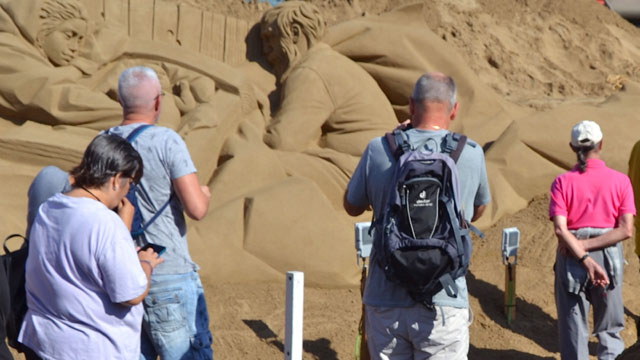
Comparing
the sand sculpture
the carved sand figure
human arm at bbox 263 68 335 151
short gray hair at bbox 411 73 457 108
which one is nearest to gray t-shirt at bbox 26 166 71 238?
short gray hair at bbox 411 73 457 108

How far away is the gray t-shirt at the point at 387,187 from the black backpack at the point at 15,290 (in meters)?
1.04

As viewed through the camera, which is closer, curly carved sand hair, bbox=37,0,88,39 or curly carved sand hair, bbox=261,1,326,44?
curly carved sand hair, bbox=37,0,88,39

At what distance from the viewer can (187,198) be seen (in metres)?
2.71

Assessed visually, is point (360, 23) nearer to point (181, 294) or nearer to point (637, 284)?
point (637, 284)

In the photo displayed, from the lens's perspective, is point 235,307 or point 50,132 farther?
point 50,132

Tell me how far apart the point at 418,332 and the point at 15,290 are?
1219 mm

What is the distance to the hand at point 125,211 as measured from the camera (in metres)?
2.50

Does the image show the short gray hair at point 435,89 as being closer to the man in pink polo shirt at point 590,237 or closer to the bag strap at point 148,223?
the bag strap at point 148,223

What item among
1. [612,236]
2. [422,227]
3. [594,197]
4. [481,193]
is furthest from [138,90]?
[612,236]

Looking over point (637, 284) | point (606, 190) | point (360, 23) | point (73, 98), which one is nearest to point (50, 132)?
point (73, 98)

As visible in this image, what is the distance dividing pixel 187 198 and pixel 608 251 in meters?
Answer: 2.06

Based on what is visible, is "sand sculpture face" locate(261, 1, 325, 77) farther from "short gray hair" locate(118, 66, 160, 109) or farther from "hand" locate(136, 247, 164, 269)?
"hand" locate(136, 247, 164, 269)

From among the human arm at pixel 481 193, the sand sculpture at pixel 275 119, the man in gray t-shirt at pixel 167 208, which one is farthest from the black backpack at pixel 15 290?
the sand sculpture at pixel 275 119

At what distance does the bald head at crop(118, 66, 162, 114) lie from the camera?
2.73m
